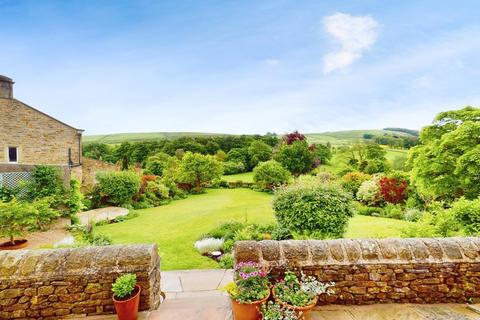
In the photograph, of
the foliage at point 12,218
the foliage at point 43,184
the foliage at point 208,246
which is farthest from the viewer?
the foliage at point 43,184

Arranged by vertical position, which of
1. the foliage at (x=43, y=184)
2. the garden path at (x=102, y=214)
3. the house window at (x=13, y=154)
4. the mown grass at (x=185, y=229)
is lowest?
the garden path at (x=102, y=214)

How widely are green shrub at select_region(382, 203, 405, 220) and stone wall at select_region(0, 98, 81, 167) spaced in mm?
21968

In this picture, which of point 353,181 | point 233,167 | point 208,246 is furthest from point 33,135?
point 233,167

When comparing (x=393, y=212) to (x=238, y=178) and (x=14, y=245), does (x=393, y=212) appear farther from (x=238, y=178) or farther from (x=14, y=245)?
(x=238, y=178)

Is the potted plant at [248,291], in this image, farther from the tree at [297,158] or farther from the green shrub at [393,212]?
the tree at [297,158]

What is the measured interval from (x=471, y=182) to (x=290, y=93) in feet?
48.4

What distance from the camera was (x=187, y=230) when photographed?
43.6 feet

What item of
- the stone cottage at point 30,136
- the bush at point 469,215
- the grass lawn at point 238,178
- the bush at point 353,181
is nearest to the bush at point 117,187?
the stone cottage at point 30,136

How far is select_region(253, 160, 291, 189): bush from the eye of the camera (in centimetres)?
2941

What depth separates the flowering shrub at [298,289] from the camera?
129 inches

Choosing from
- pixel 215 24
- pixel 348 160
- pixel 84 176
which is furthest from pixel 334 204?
pixel 348 160

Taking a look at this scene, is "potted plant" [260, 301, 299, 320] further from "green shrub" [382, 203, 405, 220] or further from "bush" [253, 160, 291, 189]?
"bush" [253, 160, 291, 189]

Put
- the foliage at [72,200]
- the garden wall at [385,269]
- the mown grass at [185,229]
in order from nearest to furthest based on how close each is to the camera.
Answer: the garden wall at [385,269]
the mown grass at [185,229]
the foliage at [72,200]

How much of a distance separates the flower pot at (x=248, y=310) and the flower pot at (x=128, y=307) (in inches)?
50.5
